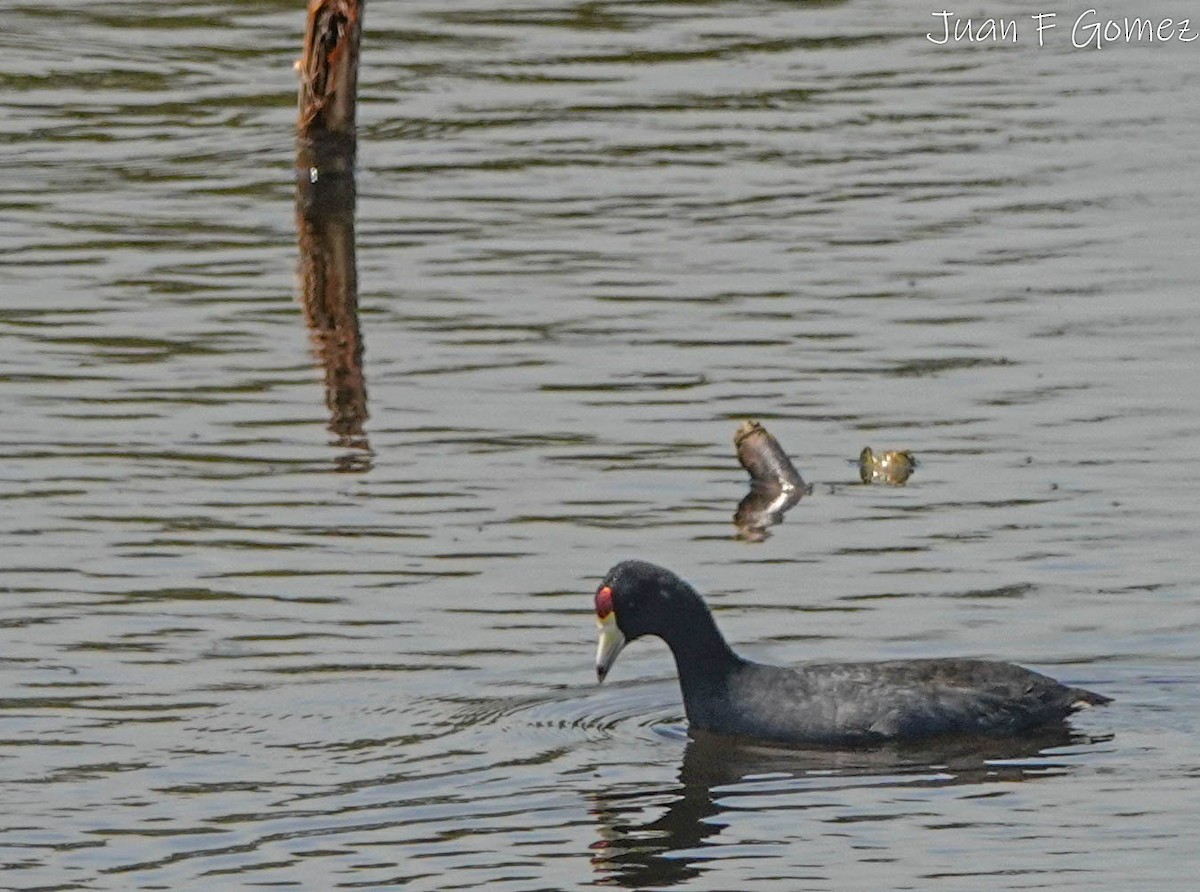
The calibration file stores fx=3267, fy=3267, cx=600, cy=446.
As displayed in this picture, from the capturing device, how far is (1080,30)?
93.1 ft

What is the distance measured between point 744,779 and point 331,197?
465 inches

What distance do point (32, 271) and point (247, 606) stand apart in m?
6.97

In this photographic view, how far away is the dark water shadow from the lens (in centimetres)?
1105

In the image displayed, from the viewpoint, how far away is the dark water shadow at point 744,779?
1105 cm

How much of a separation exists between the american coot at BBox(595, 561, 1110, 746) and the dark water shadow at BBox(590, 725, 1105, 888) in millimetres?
83

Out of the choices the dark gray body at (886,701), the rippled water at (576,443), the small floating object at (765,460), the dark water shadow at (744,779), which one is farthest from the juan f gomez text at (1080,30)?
the dark water shadow at (744,779)

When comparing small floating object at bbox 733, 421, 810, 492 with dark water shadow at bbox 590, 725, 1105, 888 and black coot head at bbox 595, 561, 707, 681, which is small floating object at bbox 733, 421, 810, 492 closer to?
black coot head at bbox 595, 561, 707, 681

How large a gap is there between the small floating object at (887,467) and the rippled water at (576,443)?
0.11 meters

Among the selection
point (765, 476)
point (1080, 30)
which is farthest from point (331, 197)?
point (1080, 30)

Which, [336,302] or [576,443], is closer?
Answer: [576,443]

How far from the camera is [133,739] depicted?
40.3 ft

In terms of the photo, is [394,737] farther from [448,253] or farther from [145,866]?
[448,253]

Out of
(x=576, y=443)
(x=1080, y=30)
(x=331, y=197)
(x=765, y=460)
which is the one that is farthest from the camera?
(x=1080, y=30)

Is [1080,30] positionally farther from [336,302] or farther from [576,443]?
[576,443]
